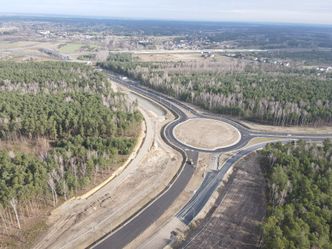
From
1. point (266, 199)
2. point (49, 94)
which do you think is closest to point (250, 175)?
point (266, 199)

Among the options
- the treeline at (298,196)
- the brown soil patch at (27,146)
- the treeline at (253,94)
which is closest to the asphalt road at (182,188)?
the treeline at (253,94)

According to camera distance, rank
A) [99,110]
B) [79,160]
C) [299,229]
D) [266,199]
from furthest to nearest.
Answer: [99,110], [79,160], [266,199], [299,229]

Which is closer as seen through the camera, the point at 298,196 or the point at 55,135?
the point at 298,196

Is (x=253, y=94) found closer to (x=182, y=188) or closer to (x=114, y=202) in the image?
(x=182, y=188)

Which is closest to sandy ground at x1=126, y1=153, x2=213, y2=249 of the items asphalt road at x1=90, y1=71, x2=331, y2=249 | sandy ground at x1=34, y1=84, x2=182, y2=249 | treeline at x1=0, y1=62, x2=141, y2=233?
asphalt road at x1=90, y1=71, x2=331, y2=249

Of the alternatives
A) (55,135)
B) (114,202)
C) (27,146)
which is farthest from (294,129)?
(27,146)

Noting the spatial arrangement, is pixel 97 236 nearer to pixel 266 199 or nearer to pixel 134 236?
pixel 134 236

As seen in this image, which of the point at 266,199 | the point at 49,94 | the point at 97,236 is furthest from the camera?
the point at 49,94
